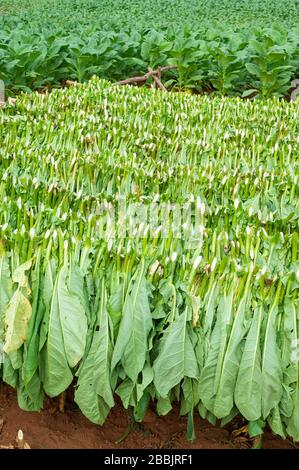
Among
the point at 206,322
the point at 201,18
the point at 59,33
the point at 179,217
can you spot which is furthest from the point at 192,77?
the point at 201,18

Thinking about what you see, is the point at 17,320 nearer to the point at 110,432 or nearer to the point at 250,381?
the point at 110,432

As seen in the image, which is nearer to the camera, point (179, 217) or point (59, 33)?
point (179, 217)

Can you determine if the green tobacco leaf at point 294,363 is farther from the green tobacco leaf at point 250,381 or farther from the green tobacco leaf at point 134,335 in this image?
the green tobacco leaf at point 134,335

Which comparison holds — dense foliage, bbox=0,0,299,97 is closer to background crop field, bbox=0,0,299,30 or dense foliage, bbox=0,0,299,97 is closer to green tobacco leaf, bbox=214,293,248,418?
green tobacco leaf, bbox=214,293,248,418

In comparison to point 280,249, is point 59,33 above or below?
above

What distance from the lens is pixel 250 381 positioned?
2.35 m

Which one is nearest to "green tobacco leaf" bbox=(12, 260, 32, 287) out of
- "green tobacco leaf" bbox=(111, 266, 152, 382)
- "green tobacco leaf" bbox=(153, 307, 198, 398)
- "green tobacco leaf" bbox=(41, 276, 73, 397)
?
"green tobacco leaf" bbox=(41, 276, 73, 397)

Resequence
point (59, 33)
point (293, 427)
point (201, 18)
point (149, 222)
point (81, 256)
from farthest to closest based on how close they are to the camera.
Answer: point (201, 18)
point (59, 33)
point (149, 222)
point (81, 256)
point (293, 427)

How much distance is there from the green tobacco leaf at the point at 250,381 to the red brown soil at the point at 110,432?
0.50 metres

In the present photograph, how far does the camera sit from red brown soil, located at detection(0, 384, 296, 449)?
9.07 feet

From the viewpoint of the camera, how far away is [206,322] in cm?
246

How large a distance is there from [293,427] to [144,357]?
64 centimetres

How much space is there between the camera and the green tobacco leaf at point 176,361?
7.93 feet

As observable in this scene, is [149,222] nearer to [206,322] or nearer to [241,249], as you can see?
[241,249]
